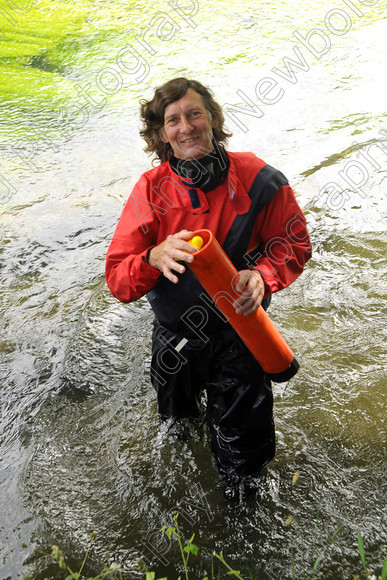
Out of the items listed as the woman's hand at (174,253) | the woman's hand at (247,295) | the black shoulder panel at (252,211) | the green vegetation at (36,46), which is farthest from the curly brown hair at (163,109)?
the green vegetation at (36,46)

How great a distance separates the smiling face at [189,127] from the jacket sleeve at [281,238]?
310 mm

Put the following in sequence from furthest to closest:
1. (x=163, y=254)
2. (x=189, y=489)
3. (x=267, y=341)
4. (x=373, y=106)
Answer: (x=373, y=106) < (x=189, y=489) < (x=267, y=341) < (x=163, y=254)

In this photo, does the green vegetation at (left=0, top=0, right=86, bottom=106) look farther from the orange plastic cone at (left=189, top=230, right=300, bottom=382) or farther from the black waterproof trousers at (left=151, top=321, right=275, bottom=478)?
the orange plastic cone at (left=189, top=230, right=300, bottom=382)

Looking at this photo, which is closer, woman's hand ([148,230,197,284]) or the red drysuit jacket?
woman's hand ([148,230,197,284])

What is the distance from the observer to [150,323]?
3.75 meters

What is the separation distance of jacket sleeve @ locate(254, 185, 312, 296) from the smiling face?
12.2 inches

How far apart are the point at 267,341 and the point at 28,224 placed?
10.2 ft

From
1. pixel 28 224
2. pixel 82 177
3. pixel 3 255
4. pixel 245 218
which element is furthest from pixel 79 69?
pixel 245 218

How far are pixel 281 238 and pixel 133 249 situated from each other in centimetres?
53

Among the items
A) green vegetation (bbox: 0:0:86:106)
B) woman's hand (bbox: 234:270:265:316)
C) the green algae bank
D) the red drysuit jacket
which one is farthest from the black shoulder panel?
green vegetation (bbox: 0:0:86:106)

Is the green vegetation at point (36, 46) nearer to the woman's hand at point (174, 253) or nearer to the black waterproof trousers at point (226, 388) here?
the black waterproof trousers at point (226, 388)

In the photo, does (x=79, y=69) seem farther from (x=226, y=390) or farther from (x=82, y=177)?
(x=226, y=390)

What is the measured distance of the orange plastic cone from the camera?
1926 mm

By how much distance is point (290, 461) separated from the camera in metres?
2.79
